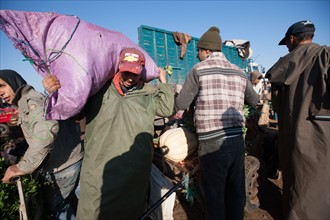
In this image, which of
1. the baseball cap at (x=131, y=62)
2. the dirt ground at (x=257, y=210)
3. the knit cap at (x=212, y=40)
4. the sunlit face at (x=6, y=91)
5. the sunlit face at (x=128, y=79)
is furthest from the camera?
the dirt ground at (x=257, y=210)

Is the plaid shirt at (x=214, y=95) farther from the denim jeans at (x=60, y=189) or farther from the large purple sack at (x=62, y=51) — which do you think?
the denim jeans at (x=60, y=189)

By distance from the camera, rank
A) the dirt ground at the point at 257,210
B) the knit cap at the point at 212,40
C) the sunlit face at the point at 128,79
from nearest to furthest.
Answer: the sunlit face at the point at 128,79 → the knit cap at the point at 212,40 → the dirt ground at the point at 257,210

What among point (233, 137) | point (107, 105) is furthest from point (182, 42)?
point (107, 105)

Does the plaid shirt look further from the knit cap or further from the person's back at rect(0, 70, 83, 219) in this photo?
the person's back at rect(0, 70, 83, 219)

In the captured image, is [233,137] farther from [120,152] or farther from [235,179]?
[120,152]

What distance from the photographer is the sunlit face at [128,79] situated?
6.09 feet

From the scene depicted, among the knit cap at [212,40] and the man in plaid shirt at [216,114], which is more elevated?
the knit cap at [212,40]

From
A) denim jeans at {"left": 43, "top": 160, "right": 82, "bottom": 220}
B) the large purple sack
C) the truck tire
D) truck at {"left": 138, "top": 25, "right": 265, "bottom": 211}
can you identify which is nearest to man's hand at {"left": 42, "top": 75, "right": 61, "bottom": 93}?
the large purple sack

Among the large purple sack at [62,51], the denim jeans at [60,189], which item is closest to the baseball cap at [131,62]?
the large purple sack at [62,51]

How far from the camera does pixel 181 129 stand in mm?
3119

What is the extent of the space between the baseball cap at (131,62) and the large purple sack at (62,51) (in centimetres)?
16

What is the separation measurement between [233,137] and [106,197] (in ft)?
5.05

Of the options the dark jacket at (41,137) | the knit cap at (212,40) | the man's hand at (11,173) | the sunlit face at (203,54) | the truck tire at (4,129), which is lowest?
the truck tire at (4,129)

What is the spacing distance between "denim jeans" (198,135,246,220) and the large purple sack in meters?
1.51
